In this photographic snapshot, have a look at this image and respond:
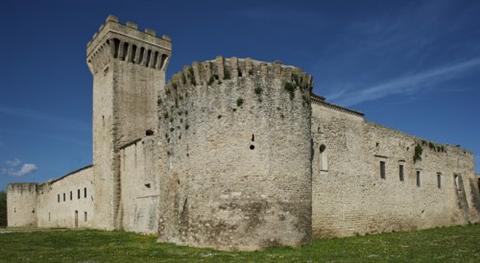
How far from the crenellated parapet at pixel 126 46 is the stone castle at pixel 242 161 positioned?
0.08 meters

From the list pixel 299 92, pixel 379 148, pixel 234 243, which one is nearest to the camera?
pixel 234 243

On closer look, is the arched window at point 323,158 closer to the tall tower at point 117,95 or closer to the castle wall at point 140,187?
the castle wall at point 140,187

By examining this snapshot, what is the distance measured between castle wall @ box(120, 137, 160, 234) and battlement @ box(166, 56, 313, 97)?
748 cm

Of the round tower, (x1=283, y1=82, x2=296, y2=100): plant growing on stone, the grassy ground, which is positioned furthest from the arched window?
(x1=283, y1=82, x2=296, y2=100): plant growing on stone

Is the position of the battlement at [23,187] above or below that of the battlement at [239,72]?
below

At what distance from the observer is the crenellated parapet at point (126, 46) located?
1140 inches

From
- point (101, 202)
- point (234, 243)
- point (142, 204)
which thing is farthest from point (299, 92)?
point (101, 202)

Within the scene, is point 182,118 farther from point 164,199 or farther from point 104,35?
point 104,35

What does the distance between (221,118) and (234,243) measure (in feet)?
13.7

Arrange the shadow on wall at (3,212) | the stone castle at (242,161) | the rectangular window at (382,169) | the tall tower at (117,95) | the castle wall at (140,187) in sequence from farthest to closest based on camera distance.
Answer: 1. the shadow on wall at (3,212)
2. the tall tower at (117,95)
3. the rectangular window at (382,169)
4. the castle wall at (140,187)
5. the stone castle at (242,161)

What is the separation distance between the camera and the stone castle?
49.3 feet

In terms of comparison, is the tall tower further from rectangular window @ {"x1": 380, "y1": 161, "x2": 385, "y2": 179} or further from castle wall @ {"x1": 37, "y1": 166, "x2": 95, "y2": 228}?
rectangular window @ {"x1": 380, "y1": 161, "x2": 385, "y2": 179}

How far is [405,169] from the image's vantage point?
2481 centimetres

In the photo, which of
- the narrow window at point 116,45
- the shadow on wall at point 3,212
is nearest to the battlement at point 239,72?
the narrow window at point 116,45
